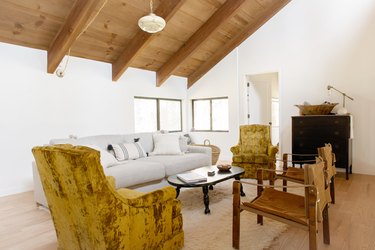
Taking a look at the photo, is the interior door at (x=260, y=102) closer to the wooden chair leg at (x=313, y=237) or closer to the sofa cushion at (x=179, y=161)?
the sofa cushion at (x=179, y=161)

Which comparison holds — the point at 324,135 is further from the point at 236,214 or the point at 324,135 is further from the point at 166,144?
the point at 236,214

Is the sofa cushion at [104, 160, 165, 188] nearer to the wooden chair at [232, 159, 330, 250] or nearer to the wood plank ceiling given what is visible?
the wooden chair at [232, 159, 330, 250]

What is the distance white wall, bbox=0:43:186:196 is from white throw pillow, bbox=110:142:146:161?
3.94ft

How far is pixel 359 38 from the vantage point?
468 cm

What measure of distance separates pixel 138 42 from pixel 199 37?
4.23 ft

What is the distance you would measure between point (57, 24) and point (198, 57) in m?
3.20

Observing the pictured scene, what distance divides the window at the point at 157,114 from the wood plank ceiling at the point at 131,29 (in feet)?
1.85

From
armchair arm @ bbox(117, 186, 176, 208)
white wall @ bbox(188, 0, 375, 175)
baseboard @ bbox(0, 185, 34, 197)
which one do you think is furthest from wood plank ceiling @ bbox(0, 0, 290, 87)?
armchair arm @ bbox(117, 186, 176, 208)

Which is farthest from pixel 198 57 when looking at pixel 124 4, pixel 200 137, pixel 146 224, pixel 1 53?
pixel 146 224

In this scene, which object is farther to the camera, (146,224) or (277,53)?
(277,53)

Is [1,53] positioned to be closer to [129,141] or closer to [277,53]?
[129,141]

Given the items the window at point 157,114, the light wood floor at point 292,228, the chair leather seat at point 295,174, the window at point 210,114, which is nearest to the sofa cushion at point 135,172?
the light wood floor at point 292,228

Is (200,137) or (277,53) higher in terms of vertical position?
(277,53)

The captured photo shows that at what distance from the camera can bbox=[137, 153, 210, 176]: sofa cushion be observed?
3.77m
